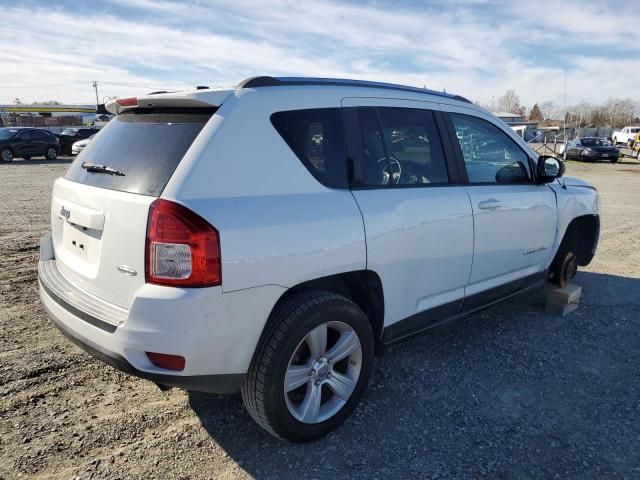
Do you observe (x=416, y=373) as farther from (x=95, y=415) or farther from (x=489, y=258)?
(x=95, y=415)

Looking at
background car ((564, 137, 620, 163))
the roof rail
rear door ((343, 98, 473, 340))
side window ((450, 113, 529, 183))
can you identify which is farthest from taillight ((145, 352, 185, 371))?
background car ((564, 137, 620, 163))

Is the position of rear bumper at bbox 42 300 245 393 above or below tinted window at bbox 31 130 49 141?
below

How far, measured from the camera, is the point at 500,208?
3660mm

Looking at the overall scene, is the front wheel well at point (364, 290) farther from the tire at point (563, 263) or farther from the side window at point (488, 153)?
the tire at point (563, 263)

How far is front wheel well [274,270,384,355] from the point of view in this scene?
286 centimetres

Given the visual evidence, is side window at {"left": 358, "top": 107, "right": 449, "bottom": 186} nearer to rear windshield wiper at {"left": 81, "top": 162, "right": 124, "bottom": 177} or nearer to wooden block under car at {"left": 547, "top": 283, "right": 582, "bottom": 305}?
rear windshield wiper at {"left": 81, "top": 162, "right": 124, "bottom": 177}

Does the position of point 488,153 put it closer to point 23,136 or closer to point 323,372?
point 323,372

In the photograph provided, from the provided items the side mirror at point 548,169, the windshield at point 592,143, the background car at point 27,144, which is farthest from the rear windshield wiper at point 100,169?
the windshield at point 592,143

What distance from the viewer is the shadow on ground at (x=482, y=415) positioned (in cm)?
262

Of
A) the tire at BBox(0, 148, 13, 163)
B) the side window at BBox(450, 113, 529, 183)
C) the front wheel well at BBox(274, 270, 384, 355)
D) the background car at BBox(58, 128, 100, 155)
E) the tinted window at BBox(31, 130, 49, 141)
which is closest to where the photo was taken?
the front wheel well at BBox(274, 270, 384, 355)

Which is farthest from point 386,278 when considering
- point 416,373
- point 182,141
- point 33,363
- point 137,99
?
point 33,363

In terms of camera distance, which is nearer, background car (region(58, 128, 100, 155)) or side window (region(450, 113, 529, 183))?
side window (region(450, 113, 529, 183))

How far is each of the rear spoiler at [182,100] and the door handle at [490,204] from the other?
76.6 inches

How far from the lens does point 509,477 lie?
2.54m
